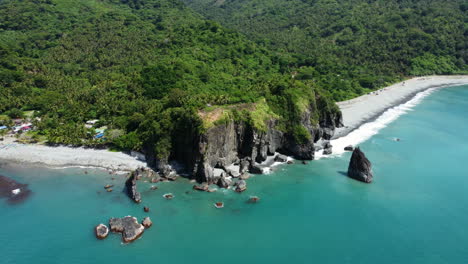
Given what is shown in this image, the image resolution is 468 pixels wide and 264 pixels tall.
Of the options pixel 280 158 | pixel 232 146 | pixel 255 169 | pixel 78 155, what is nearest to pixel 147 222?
pixel 232 146

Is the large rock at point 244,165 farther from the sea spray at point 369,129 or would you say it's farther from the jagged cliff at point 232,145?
the sea spray at point 369,129

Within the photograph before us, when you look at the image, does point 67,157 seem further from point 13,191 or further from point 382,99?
point 382,99

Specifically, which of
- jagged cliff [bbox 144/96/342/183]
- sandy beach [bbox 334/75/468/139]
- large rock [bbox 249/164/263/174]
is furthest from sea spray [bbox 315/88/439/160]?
large rock [bbox 249/164/263/174]

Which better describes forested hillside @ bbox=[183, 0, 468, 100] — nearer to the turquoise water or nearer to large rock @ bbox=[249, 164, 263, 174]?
the turquoise water

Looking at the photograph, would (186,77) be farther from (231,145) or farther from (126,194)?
(126,194)

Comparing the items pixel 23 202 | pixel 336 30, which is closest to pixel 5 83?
pixel 23 202
